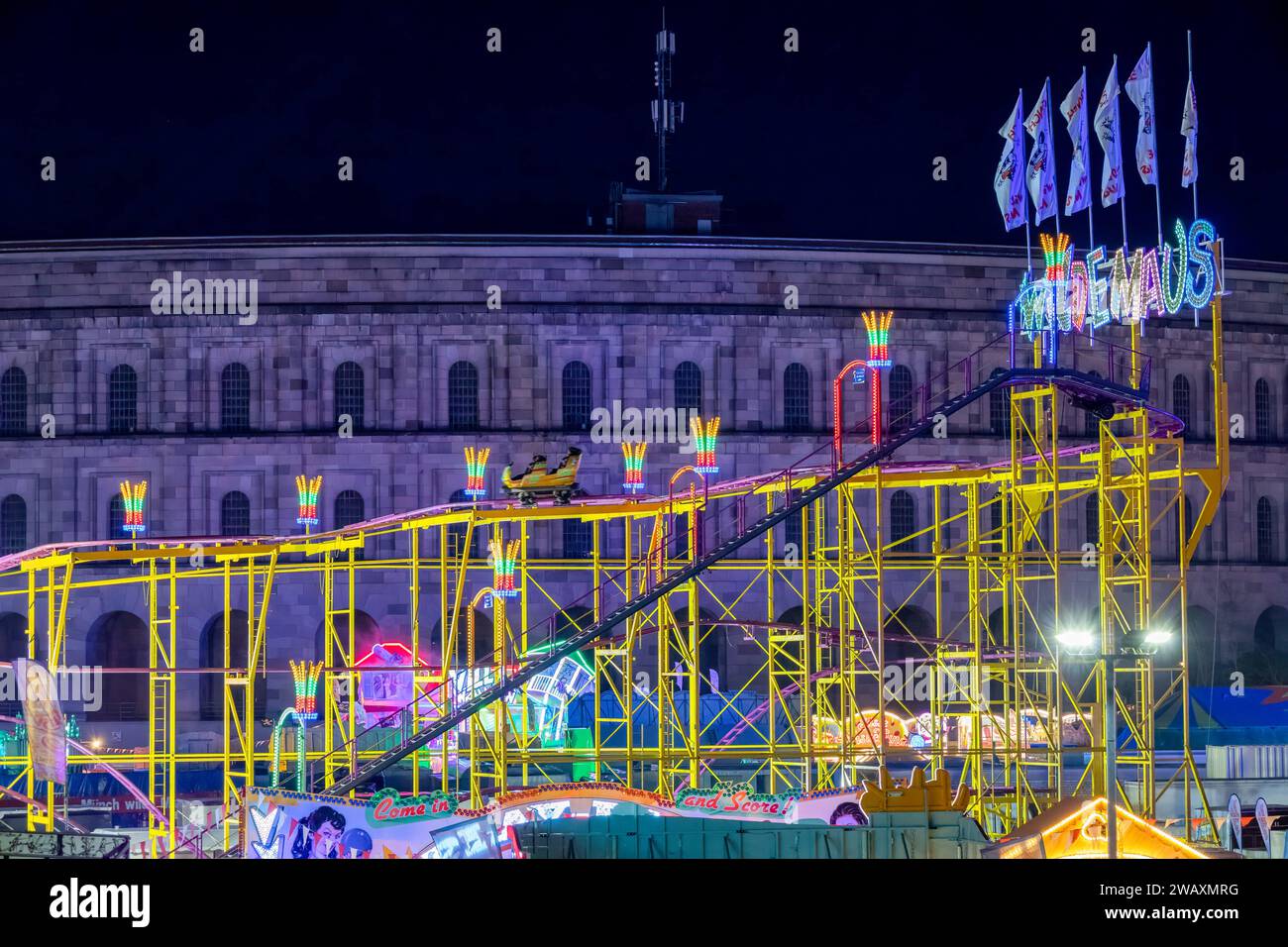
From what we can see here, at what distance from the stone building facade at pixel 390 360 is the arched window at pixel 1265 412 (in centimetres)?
856

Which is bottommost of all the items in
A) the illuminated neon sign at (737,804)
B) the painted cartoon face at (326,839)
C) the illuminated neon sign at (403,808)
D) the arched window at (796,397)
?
the painted cartoon face at (326,839)

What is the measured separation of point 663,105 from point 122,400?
843 inches

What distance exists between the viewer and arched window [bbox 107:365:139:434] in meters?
69.4

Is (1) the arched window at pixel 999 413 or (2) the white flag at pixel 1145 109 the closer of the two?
(2) the white flag at pixel 1145 109

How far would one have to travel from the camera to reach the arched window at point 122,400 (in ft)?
228

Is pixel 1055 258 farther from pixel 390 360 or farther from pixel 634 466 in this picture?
pixel 390 360

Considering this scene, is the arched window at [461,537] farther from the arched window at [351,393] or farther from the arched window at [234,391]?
the arched window at [234,391]

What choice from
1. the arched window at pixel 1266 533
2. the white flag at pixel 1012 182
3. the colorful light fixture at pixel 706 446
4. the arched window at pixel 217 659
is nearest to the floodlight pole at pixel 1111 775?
the colorful light fixture at pixel 706 446

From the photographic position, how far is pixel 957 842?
34719 millimetres

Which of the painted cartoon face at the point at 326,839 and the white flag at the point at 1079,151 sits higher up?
the white flag at the point at 1079,151

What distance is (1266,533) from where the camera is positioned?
74.2m

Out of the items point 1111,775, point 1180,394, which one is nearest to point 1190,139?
point 1111,775

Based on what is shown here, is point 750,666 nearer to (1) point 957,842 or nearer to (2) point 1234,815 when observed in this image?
(2) point 1234,815

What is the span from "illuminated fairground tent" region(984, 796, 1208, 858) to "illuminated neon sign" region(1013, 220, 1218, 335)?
14542 mm
